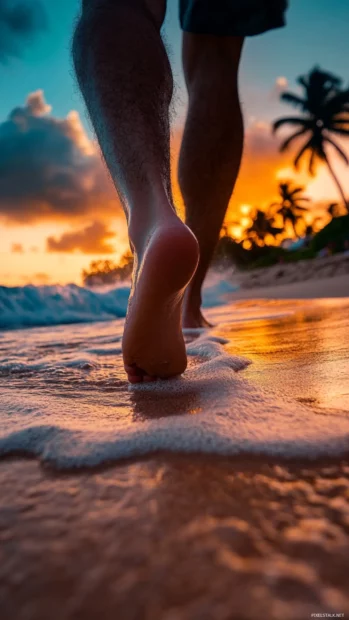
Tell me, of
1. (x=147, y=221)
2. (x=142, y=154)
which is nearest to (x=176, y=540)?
(x=147, y=221)

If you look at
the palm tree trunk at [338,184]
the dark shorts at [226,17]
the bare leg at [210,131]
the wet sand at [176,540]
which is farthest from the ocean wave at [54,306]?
the palm tree trunk at [338,184]

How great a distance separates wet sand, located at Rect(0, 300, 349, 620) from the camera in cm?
27

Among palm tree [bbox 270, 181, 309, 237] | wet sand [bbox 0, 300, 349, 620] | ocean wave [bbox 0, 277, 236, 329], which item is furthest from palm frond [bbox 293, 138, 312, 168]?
wet sand [bbox 0, 300, 349, 620]

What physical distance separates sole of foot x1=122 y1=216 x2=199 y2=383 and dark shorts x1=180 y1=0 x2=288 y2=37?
1.41 meters

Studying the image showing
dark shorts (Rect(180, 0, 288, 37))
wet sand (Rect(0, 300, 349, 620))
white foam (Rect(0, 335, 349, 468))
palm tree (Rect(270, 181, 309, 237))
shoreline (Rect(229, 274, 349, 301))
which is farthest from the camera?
palm tree (Rect(270, 181, 309, 237))

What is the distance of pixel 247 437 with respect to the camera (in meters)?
0.53

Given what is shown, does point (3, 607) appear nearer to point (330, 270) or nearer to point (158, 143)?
point (158, 143)

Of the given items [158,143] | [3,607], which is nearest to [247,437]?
[3,607]

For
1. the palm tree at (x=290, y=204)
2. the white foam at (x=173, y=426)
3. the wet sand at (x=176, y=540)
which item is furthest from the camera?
the palm tree at (x=290, y=204)

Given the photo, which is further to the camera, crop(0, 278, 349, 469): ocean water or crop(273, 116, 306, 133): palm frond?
crop(273, 116, 306, 133): palm frond

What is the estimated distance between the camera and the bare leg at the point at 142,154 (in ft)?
3.04

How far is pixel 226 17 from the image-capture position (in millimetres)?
1943

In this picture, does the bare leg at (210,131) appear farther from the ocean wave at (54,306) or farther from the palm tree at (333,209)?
the palm tree at (333,209)

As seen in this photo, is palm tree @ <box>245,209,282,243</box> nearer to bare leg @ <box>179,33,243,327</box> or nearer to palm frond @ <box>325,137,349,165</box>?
palm frond @ <box>325,137,349,165</box>
